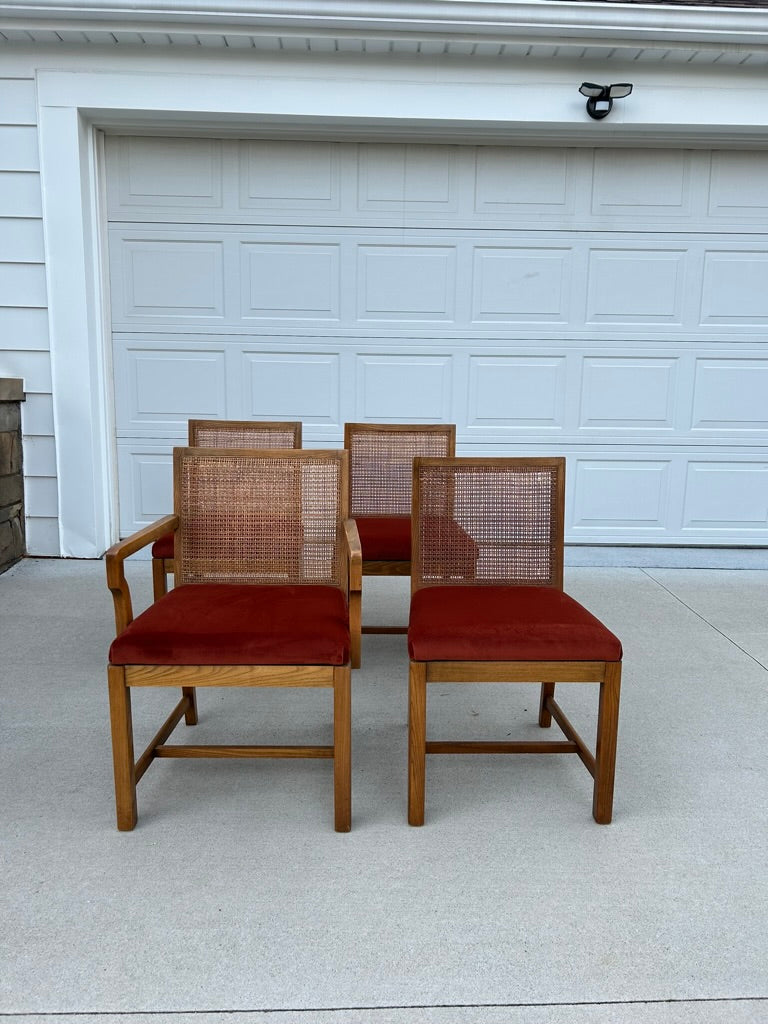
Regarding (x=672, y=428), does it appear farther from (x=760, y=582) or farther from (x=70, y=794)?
(x=70, y=794)

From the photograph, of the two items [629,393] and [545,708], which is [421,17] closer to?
[629,393]

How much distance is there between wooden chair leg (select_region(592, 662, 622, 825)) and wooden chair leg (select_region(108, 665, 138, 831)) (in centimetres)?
106

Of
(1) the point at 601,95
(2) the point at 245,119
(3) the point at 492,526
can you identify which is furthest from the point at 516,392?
(3) the point at 492,526

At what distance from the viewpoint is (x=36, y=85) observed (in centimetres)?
374

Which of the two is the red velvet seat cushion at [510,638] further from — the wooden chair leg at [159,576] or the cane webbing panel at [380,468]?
the cane webbing panel at [380,468]

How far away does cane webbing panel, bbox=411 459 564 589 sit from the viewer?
84.7 inches

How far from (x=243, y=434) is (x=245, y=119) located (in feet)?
5.98

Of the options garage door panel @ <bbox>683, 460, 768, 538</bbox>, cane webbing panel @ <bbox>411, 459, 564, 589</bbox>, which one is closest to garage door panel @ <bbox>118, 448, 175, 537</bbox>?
cane webbing panel @ <bbox>411, 459, 564, 589</bbox>

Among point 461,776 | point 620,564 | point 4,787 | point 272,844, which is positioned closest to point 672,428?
point 620,564

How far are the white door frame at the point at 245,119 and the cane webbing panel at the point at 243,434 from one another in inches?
50.0

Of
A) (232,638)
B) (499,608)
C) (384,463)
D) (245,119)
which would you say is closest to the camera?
(232,638)

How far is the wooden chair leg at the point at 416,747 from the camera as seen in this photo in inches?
69.7

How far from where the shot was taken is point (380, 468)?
319cm

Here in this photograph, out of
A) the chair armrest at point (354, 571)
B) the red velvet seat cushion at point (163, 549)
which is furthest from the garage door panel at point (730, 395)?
the red velvet seat cushion at point (163, 549)
